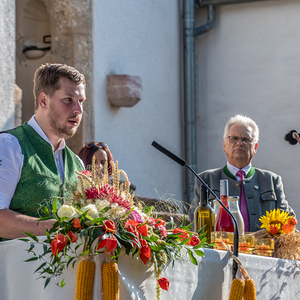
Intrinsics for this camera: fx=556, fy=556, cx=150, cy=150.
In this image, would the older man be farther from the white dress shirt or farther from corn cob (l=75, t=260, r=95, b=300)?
corn cob (l=75, t=260, r=95, b=300)

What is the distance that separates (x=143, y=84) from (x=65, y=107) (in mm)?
5166

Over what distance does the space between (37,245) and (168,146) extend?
6151 millimetres

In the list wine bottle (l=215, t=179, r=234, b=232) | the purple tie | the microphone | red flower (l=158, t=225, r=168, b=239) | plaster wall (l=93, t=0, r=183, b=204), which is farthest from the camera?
plaster wall (l=93, t=0, r=183, b=204)

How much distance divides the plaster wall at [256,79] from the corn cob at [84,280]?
249 inches

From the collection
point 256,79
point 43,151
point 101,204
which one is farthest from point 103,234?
point 256,79

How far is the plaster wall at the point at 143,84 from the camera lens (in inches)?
259

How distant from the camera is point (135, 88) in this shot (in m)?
6.74

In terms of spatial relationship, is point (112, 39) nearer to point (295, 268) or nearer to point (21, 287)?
point (295, 268)

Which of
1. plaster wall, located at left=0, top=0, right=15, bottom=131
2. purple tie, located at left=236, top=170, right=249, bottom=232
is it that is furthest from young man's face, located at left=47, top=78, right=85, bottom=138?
plaster wall, located at left=0, top=0, right=15, bottom=131

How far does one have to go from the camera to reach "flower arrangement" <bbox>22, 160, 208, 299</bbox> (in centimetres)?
168

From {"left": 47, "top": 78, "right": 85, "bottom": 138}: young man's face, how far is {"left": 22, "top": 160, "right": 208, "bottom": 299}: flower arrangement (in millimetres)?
458

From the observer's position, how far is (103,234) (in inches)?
66.3

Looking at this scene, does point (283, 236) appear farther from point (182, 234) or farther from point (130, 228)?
point (130, 228)

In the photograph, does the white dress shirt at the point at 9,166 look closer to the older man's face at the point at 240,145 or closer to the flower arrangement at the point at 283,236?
the flower arrangement at the point at 283,236
